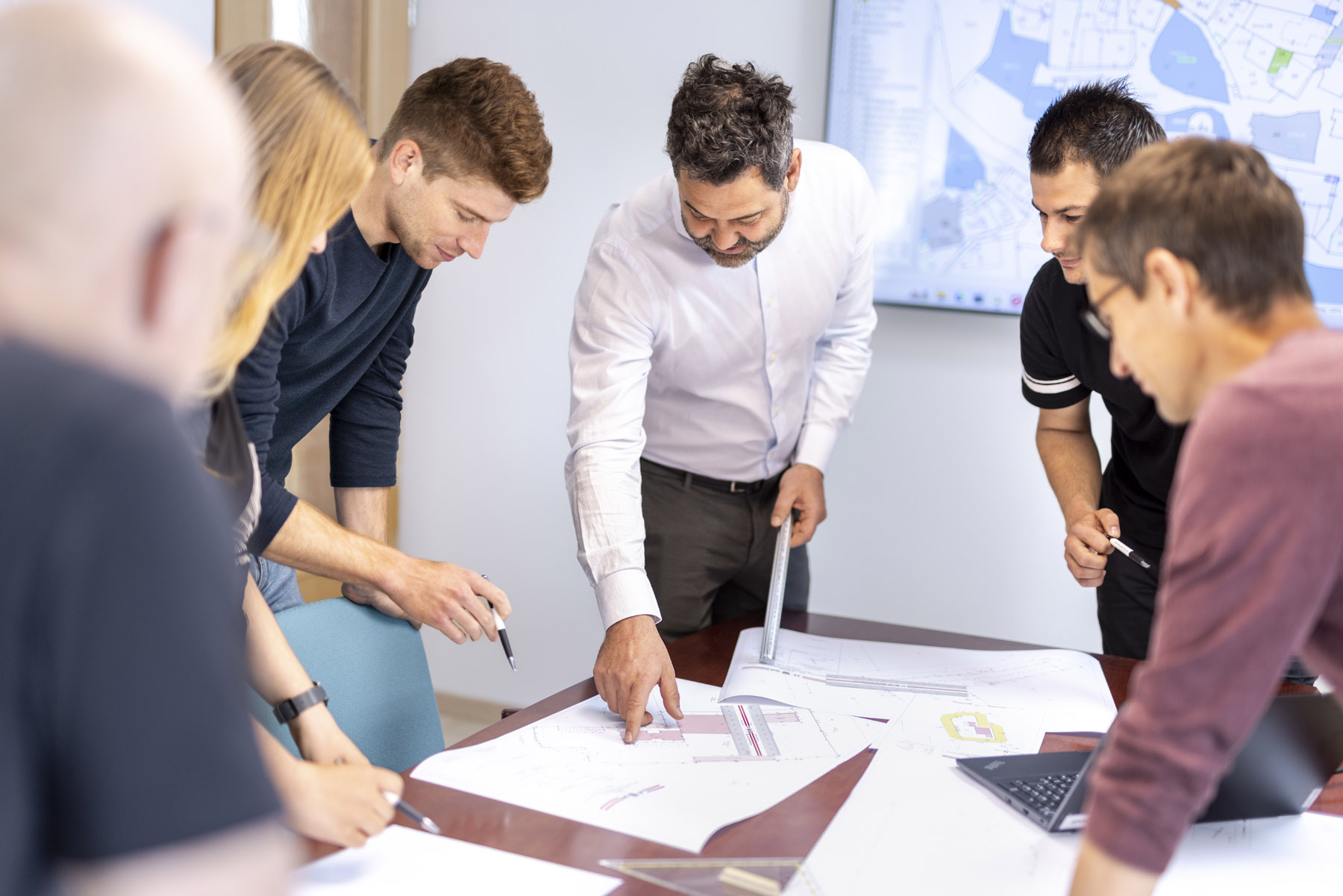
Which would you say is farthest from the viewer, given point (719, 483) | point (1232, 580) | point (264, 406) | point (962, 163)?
point (962, 163)

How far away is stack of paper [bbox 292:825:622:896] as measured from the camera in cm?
96

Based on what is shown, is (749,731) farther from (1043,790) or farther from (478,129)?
(478,129)

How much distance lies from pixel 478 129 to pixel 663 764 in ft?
3.20

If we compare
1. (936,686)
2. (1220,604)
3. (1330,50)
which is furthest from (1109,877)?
(1330,50)

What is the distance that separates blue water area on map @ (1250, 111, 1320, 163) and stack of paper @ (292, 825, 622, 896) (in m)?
2.23

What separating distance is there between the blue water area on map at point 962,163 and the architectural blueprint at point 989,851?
1732mm

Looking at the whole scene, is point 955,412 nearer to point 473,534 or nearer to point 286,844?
point 473,534

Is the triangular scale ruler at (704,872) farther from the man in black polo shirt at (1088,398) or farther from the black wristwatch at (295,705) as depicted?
the man in black polo shirt at (1088,398)

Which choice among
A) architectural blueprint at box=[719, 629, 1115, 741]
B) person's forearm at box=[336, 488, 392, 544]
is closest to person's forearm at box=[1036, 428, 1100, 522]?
architectural blueprint at box=[719, 629, 1115, 741]

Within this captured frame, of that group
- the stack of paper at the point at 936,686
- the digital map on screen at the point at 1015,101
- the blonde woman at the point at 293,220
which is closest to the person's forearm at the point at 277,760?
the blonde woman at the point at 293,220

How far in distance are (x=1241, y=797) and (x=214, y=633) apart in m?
1.10

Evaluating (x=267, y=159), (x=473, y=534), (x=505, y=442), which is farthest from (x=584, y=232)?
(x=267, y=159)

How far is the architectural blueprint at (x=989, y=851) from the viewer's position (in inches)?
40.6

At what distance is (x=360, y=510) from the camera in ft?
6.45
